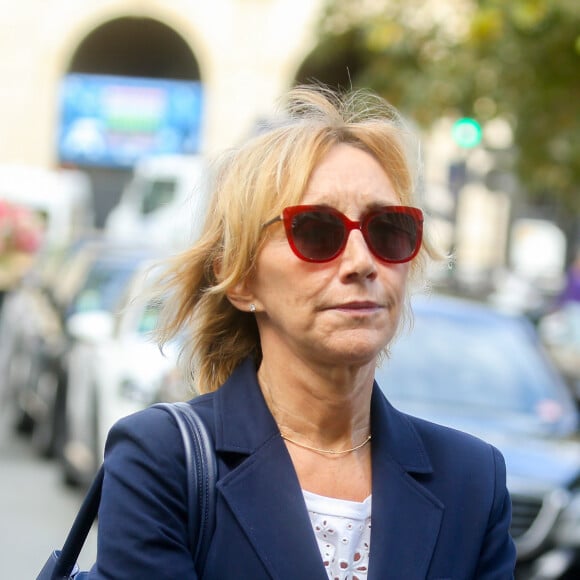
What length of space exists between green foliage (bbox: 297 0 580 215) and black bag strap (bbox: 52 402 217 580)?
299 inches

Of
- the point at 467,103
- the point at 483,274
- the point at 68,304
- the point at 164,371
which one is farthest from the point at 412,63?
the point at 483,274

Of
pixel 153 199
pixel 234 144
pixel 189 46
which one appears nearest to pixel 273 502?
pixel 234 144

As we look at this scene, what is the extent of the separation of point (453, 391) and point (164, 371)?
180 cm

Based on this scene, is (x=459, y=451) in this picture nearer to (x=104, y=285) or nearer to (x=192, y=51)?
(x=104, y=285)

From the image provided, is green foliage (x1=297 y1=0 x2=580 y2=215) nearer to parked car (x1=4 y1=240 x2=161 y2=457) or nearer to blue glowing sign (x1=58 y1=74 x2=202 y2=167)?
parked car (x1=4 y1=240 x2=161 y2=457)

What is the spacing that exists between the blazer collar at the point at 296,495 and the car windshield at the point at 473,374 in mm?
4689

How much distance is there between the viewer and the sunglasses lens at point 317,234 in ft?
8.36

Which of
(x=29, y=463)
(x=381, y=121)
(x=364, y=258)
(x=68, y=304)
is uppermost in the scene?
(x=381, y=121)

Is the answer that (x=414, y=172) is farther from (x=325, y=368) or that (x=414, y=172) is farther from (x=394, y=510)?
(x=394, y=510)

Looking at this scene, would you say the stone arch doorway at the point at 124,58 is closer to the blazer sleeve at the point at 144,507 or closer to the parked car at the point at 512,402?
the parked car at the point at 512,402

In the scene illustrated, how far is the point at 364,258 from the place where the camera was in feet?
8.49

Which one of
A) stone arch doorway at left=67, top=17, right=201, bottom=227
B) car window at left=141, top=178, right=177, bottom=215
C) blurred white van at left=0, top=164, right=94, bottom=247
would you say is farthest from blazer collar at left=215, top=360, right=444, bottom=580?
stone arch doorway at left=67, top=17, right=201, bottom=227

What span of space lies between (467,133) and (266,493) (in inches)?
606

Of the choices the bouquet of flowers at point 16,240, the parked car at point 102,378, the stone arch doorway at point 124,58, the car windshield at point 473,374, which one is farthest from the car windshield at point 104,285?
the stone arch doorway at point 124,58
